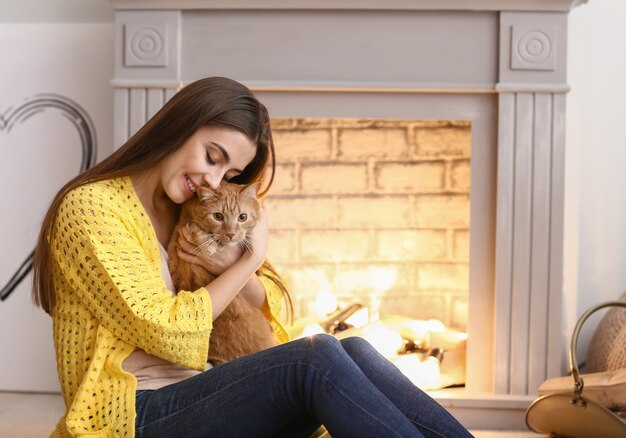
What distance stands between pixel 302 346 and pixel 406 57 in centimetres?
126

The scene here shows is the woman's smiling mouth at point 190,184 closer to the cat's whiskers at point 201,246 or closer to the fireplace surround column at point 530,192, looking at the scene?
the cat's whiskers at point 201,246

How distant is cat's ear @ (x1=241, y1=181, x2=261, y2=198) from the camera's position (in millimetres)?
1781

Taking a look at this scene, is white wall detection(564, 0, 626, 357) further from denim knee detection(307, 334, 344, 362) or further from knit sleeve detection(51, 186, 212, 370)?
knit sleeve detection(51, 186, 212, 370)

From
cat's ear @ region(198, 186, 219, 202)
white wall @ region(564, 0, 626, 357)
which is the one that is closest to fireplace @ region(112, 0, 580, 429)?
white wall @ region(564, 0, 626, 357)

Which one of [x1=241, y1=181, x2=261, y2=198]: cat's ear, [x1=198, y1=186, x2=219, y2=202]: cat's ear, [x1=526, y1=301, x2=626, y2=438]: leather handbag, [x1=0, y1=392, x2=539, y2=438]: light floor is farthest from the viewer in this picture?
[x1=0, y1=392, x2=539, y2=438]: light floor

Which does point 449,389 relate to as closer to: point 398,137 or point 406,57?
point 398,137

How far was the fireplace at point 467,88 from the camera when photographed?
7.71 ft

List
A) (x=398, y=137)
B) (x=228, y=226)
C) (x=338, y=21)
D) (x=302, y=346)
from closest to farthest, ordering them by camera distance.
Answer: (x=302, y=346)
(x=228, y=226)
(x=338, y=21)
(x=398, y=137)

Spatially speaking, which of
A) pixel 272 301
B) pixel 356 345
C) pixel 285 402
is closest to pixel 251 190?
pixel 272 301

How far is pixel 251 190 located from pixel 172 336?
1.56 ft

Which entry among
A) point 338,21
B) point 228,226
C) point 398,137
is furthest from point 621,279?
point 228,226

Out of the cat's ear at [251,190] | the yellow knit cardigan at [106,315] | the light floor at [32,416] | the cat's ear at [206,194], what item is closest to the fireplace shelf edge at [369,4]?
the cat's ear at [251,190]

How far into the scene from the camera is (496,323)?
7.82 ft

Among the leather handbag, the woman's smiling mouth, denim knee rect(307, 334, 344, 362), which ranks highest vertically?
the woman's smiling mouth
